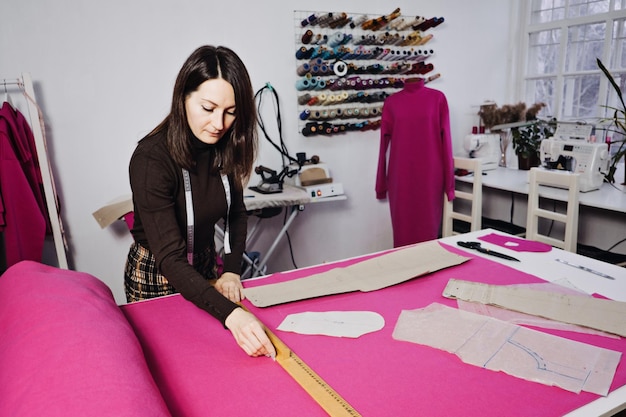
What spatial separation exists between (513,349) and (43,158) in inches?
94.9

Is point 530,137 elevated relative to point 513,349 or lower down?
elevated

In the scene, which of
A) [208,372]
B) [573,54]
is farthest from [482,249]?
[573,54]

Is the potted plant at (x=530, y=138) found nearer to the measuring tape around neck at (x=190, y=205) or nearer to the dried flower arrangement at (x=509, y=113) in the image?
the dried flower arrangement at (x=509, y=113)

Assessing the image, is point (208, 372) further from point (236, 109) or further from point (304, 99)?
point (304, 99)

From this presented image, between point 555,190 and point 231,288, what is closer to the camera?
point 231,288

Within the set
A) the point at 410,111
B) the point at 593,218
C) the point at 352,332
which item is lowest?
the point at 593,218

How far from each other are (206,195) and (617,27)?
321 centimetres

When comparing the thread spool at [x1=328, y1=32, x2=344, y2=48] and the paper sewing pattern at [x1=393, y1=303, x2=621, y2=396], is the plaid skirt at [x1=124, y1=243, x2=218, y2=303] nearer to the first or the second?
the paper sewing pattern at [x1=393, y1=303, x2=621, y2=396]

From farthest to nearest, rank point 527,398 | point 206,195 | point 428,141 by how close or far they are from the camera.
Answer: point 428,141
point 206,195
point 527,398

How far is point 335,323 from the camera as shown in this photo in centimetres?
115

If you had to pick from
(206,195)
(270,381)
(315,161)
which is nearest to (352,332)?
(270,381)

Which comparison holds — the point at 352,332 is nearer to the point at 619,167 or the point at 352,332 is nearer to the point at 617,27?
the point at 619,167

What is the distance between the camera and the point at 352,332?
3.62ft

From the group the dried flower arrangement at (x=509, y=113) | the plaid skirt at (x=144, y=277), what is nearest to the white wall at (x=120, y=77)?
the dried flower arrangement at (x=509, y=113)
